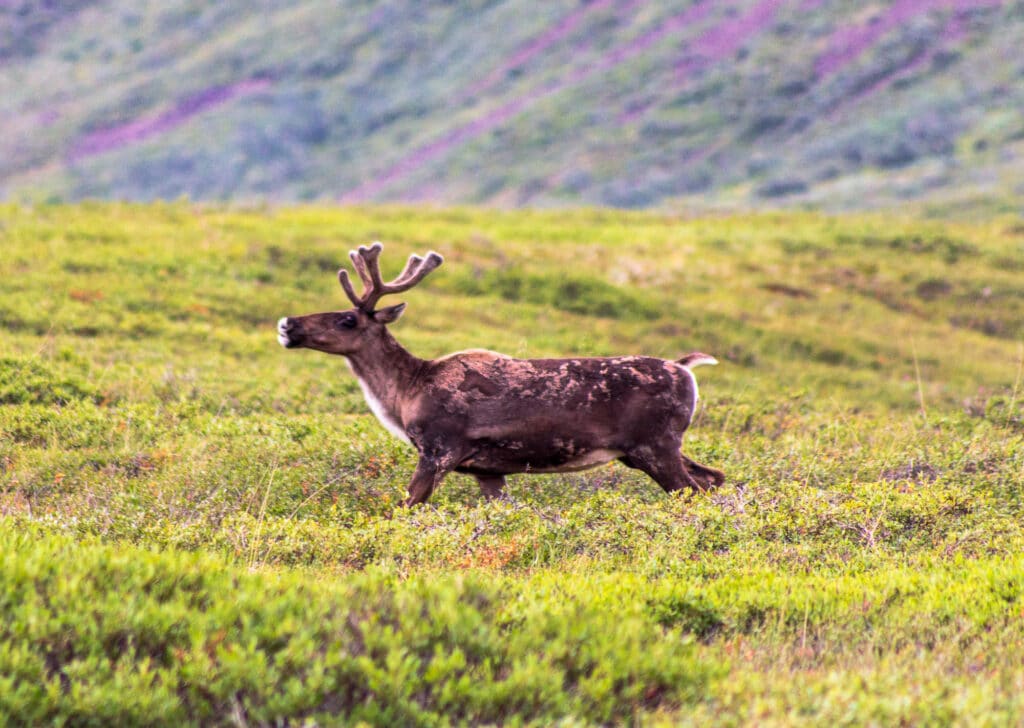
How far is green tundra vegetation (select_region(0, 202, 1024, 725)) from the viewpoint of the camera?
5426 millimetres

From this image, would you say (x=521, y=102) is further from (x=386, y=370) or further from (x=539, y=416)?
(x=539, y=416)

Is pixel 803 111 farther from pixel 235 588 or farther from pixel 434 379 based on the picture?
pixel 235 588

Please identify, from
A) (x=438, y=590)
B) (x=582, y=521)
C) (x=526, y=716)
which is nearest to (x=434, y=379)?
(x=582, y=521)

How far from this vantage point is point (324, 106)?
76875mm

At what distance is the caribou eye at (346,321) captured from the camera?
10625mm

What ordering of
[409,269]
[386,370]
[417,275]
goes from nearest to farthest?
1. [386,370]
2. [417,275]
3. [409,269]

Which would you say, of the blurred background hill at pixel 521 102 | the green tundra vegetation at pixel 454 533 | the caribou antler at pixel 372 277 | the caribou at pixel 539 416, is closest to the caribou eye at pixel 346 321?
the caribou antler at pixel 372 277

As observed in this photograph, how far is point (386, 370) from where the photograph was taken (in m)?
10.5

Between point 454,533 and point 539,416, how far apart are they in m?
1.88

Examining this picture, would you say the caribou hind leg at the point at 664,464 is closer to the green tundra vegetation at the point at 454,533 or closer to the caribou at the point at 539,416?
the caribou at the point at 539,416

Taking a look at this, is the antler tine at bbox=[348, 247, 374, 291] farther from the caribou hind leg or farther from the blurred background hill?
the blurred background hill

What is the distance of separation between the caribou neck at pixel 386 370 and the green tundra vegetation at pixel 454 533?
68cm

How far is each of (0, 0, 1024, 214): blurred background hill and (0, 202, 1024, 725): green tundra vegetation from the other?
26.6m

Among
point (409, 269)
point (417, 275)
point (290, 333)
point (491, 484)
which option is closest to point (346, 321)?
point (290, 333)
